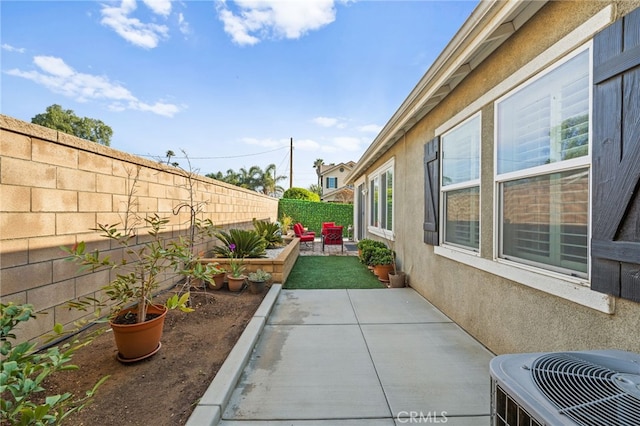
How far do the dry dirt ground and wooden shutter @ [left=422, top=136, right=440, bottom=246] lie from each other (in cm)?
299

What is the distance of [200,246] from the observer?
5547mm

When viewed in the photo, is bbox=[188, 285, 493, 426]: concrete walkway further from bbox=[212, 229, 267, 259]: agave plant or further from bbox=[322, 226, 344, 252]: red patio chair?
bbox=[322, 226, 344, 252]: red patio chair

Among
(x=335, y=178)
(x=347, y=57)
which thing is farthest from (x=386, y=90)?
(x=335, y=178)

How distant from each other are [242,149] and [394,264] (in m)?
28.0

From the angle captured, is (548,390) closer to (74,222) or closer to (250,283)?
(74,222)

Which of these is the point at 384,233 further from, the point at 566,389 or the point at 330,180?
the point at 330,180

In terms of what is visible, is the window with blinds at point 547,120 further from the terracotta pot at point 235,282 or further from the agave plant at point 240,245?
the agave plant at point 240,245

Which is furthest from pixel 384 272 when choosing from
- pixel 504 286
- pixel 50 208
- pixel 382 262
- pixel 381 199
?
pixel 50 208

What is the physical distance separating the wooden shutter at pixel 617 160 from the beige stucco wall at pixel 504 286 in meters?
0.16

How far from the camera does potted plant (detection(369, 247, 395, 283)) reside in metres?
Result: 5.90

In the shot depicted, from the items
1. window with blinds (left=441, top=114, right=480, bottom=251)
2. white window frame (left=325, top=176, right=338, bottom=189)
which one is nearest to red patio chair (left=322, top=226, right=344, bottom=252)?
window with blinds (left=441, top=114, right=480, bottom=251)

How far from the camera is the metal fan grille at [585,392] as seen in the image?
0.84 meters

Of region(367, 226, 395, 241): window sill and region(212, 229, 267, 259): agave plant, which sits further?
region(367, 226, 395, 241): window sill

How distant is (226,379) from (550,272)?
2.78 metres
